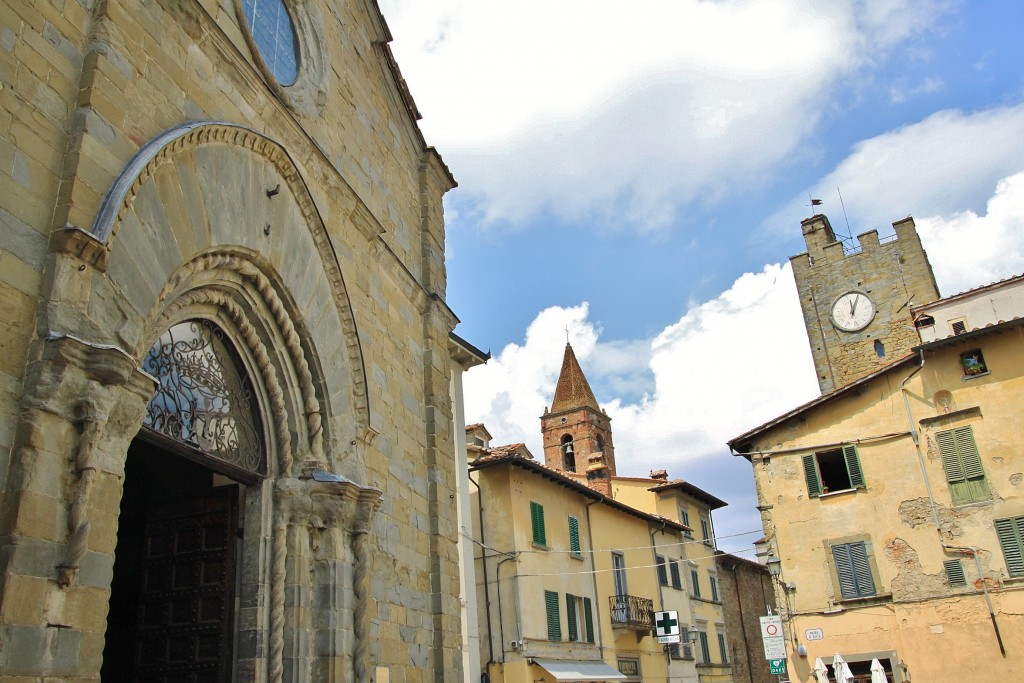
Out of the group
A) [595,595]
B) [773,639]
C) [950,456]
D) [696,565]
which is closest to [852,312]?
[696,565]

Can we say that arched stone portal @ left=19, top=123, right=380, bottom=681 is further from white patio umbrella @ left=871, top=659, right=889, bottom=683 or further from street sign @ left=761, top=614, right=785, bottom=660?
white patio umbrella @ left=871, top=659, right=889, bottom=683

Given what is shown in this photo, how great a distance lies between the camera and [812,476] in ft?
56.1

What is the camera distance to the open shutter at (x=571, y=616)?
1980cm

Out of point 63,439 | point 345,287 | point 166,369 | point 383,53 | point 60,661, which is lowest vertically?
point 60,661

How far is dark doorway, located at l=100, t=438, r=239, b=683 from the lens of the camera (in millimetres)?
6027

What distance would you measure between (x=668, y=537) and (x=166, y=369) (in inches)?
924

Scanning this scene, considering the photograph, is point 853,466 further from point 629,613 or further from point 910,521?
point 629,613

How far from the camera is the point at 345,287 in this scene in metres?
7.57

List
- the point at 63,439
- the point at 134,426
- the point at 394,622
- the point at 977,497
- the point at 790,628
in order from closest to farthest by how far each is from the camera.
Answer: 1. the point at 63,439
2. the point at 134,426
3. the point at 394,622
4. the point at 977,497
5. the point at 790,628

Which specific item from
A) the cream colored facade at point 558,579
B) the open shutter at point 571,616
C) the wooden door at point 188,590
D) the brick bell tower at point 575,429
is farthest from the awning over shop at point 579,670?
the brick bell tower at point 575,429

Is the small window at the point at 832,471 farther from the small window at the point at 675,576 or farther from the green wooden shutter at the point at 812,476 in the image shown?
the small window at the point at 675,576

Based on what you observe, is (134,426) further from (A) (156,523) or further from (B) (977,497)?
(B) (977,497)

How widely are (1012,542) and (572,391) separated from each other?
91.8 feet

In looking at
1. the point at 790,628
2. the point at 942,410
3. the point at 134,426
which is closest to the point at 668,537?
the point at 790,628
